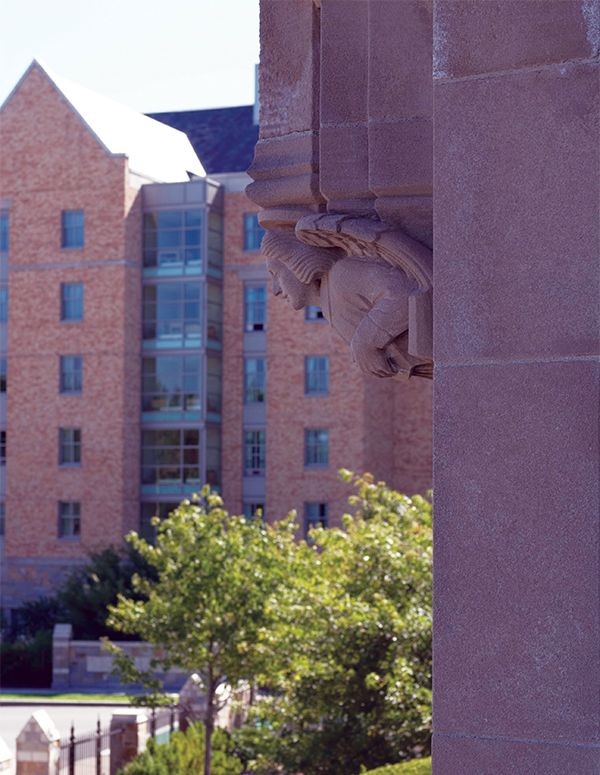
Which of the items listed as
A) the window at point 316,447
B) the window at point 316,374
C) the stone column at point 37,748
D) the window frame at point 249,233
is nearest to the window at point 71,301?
the window frame at point 249,233

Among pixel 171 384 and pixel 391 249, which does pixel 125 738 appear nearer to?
pixel 391 249

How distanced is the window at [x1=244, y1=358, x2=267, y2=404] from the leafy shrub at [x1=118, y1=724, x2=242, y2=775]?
29561mm

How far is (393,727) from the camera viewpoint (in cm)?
1875

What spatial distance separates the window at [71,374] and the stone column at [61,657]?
1359cm

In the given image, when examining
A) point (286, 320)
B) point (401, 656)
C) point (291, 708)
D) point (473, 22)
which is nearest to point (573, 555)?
point (473, 22)

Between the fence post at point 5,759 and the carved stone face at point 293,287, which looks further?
the fence post at point 5,759

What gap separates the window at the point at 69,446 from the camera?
182 ft

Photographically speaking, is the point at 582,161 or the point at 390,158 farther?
the point at 390,158

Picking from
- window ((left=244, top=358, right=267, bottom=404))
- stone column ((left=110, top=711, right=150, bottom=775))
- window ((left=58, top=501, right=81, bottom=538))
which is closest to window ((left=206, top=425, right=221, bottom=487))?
window ((left=244, top=358, right=267, bottom=404))

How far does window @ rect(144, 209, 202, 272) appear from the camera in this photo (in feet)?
180

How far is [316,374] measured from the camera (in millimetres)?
55000

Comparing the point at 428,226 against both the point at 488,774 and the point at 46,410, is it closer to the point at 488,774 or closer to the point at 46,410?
the point at 488,774

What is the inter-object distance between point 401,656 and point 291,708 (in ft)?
7.45

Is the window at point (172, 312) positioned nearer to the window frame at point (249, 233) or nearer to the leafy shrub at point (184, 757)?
the window frame at point (249, 233)
